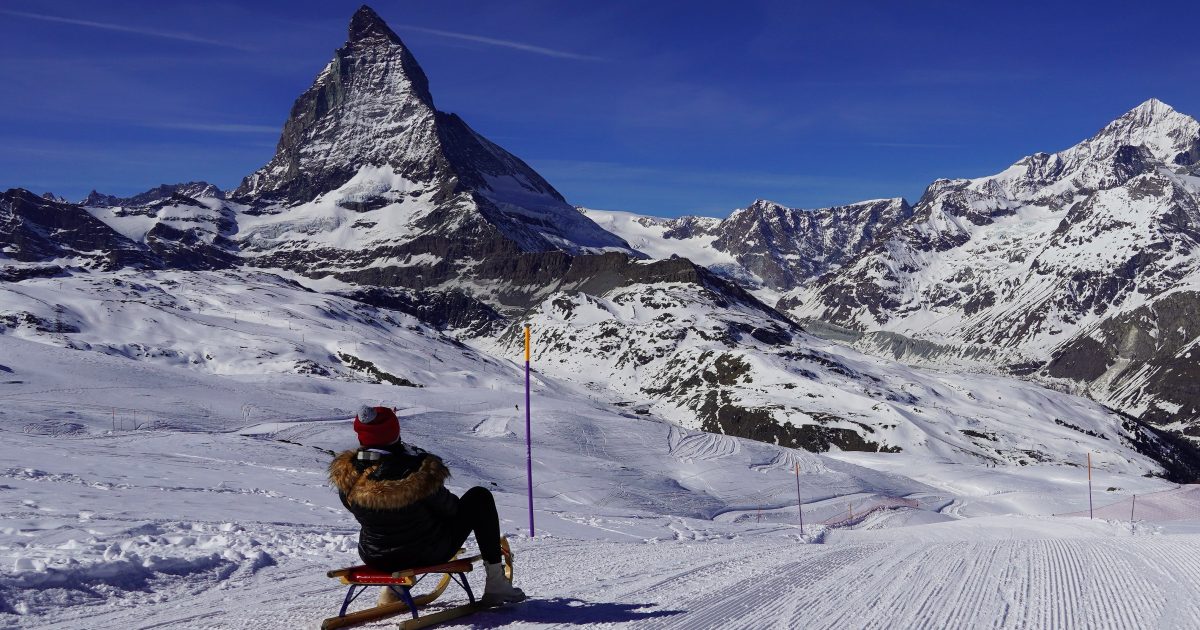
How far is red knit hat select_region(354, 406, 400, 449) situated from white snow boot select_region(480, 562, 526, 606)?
156 centimetres

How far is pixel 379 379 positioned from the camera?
156 meters

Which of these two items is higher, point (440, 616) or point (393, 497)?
point (393, 497)

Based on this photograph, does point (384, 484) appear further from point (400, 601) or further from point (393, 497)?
point (400, 601)

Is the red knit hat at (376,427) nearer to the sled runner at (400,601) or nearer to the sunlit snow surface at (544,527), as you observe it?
the sled runner at (400,601)

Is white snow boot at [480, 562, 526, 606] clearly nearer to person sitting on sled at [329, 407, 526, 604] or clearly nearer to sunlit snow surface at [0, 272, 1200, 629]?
sunlit snow surface at [0, 272, 1200, 629]

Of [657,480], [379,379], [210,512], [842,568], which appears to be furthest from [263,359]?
[842,568]

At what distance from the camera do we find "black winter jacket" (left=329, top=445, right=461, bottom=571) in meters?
7.57

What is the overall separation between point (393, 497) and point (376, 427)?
0.60 metres

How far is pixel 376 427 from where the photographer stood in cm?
760

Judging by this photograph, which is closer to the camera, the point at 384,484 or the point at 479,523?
the point at 384,484

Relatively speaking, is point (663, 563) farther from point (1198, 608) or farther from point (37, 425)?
point (37, 425)

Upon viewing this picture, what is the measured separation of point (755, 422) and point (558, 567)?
166 metres

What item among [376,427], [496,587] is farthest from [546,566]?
[376,427]

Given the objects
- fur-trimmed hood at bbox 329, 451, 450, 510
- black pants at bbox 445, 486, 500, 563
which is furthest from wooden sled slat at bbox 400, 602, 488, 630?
fur-trimmed hood at bbox 329, 451, 450, 510
